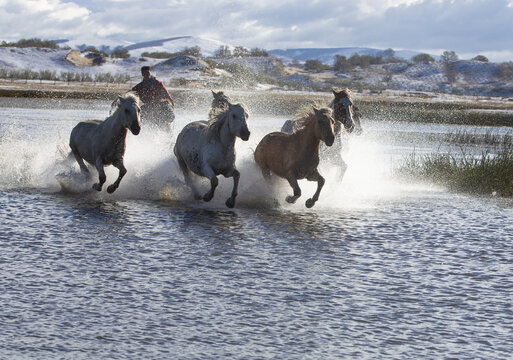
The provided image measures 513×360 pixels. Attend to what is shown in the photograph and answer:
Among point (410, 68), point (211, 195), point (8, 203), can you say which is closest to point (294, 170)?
point (211, 195)

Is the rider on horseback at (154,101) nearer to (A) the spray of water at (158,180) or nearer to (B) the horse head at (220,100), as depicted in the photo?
(A) the spray of water at (158,180)

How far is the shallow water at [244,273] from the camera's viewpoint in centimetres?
686

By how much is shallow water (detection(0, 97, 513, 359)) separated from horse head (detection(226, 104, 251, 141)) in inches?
52.3

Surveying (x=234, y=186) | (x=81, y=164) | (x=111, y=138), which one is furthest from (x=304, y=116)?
(x=81, y=164)

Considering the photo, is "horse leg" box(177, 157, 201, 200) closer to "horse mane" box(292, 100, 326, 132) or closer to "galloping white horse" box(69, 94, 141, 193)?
"galloping white horse" box(69, 94, 141, 193)

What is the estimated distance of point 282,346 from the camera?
672 centimetres

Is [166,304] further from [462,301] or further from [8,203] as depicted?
[8,203]

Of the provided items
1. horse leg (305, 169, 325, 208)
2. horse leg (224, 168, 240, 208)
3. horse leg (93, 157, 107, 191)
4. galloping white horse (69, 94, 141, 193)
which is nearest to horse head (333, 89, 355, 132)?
horse leg (305, 169, 325, 208)

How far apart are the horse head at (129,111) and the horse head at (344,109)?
371cm

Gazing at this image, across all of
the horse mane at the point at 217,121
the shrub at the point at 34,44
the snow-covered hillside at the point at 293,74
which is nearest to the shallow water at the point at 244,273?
the horse mane at the point at 217,121

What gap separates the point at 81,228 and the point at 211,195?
2892mm

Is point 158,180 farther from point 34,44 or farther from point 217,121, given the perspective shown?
point 34,44

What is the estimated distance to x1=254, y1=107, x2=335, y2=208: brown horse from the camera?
13391mm

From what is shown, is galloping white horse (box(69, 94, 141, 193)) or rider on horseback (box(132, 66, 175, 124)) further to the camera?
rider on horseback (box(132, 66, 175, 124))
